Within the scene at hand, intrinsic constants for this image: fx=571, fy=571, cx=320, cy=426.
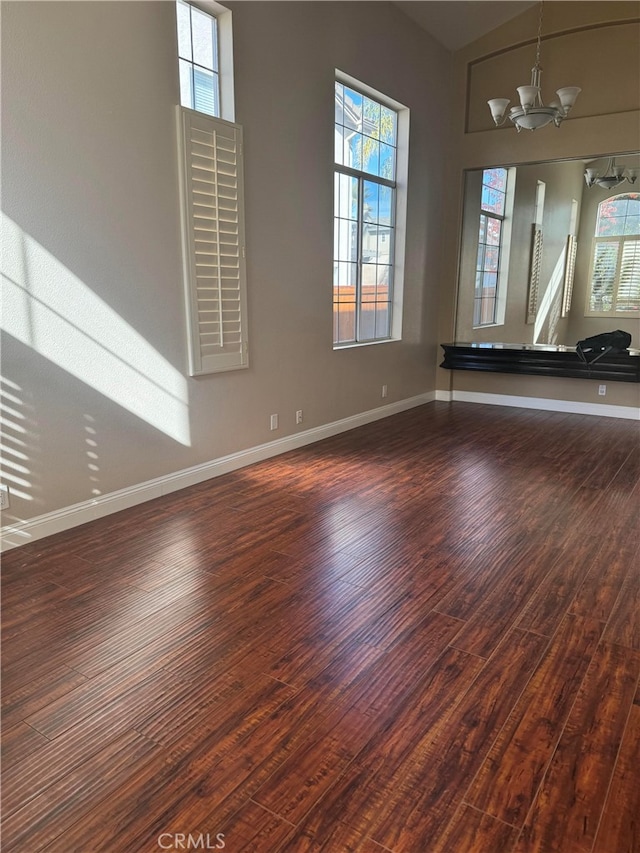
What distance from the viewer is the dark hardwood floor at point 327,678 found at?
57.7 inches

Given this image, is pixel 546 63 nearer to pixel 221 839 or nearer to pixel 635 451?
pixel 635 451

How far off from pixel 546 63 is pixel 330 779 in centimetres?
691

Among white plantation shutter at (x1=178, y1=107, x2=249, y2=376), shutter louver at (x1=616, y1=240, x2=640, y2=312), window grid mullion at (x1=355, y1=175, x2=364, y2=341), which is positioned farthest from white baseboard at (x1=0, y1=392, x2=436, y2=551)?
shutter louver at (x1=616, y1=240, x2=640, y2=312)

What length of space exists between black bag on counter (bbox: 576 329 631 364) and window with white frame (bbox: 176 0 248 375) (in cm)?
409

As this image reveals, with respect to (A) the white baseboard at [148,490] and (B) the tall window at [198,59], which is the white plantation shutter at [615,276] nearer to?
(A) the white baseboard at [148,490]

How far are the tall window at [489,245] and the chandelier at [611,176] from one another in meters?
0.91

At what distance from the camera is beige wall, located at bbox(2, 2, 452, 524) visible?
111 inches

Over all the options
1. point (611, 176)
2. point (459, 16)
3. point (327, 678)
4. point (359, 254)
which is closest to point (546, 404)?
point (611, 176)

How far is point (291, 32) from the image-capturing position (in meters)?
4.18

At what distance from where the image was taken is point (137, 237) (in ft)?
10.9

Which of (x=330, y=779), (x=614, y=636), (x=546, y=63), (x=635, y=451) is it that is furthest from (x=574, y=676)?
(x=546, y=63)

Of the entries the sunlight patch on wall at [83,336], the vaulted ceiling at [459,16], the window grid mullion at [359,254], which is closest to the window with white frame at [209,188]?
Result: the sunlight patch on wall at [83,336]

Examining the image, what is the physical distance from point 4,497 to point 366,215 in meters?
4.17

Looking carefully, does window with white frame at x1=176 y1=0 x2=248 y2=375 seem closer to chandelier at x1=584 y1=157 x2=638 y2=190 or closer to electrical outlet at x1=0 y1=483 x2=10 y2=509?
electrical outlet at x1=0 y1=483 x2=10 y2=509
